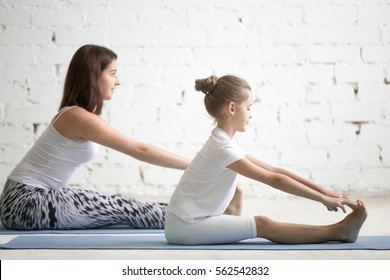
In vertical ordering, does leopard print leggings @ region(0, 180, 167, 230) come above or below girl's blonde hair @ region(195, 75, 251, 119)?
below

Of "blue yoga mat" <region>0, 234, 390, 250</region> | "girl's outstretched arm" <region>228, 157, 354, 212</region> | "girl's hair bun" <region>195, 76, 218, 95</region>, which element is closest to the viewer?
"girl's outstretched arm" <region>228, 157, 354, 212</region>

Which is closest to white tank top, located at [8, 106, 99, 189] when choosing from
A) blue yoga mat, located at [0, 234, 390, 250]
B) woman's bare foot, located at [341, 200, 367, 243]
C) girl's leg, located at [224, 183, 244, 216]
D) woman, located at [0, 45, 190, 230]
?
woman, located at [0, 45, 190, 230]

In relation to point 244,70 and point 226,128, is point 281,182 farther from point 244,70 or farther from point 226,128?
point 244,70

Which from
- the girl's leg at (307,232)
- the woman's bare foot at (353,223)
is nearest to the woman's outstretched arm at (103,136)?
the girl's leg at (307,232)

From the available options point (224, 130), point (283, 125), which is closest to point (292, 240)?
point (224, 130)

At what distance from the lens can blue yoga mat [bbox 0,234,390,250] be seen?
2.56m

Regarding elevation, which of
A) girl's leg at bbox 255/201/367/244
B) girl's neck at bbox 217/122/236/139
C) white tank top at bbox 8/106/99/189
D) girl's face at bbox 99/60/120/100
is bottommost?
Answer: girl's leg at bbox 255/201/367/244

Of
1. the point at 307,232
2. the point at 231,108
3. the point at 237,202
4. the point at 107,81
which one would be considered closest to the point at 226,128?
the point at 231,108

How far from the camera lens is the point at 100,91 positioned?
10.6 feet

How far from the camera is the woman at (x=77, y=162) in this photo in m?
3.14

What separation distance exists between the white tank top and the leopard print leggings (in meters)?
0.05

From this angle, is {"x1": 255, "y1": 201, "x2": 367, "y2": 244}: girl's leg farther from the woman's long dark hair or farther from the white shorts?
the woman's long dark hair

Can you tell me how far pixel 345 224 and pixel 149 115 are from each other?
2.42 m

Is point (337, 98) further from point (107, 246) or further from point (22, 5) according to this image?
point (107, 246)
